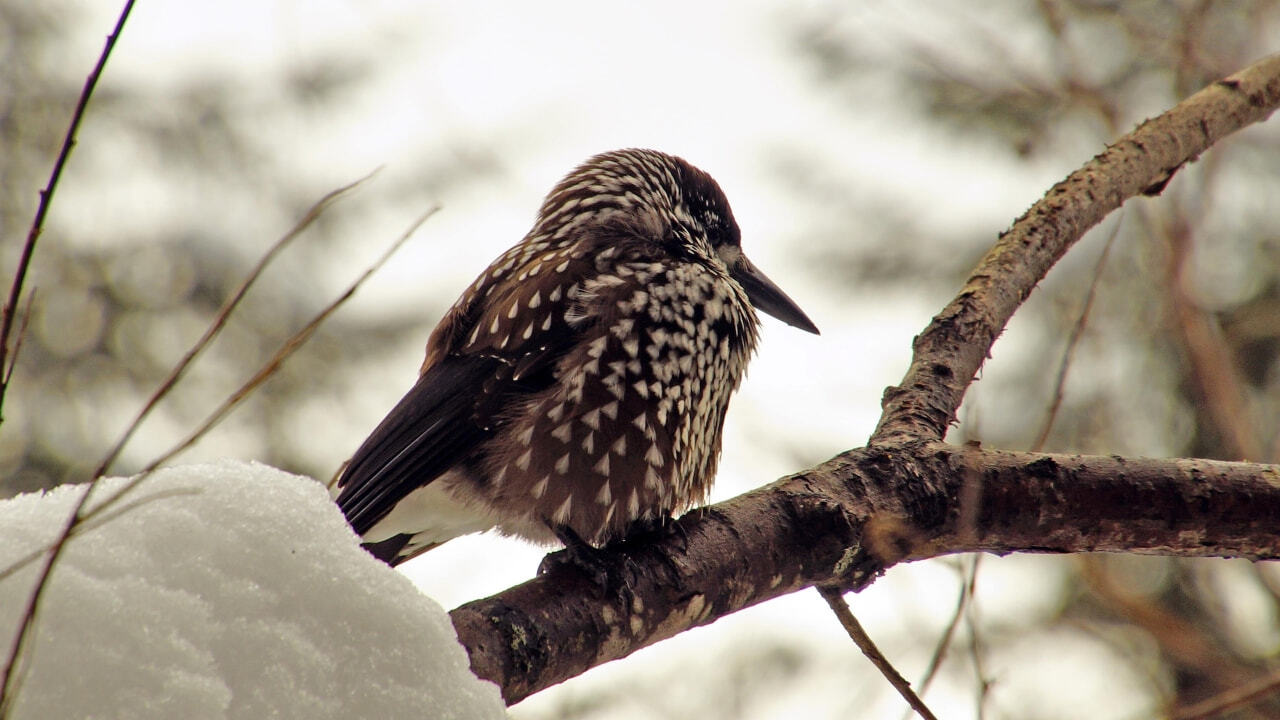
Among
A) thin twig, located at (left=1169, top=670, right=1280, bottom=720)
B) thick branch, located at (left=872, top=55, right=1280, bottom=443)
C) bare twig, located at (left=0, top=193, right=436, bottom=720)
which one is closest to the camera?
bare twig, located at (left=0, top=193, right=436, bottom=720)

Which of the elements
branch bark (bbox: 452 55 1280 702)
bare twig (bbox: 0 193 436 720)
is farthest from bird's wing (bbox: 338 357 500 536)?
bare twig (bbox: 0 193 436 720)

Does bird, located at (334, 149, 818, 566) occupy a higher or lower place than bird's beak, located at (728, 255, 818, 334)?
lower

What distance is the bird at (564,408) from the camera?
2.58 m

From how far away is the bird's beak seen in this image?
3.49 metres

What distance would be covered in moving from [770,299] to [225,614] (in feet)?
8.12

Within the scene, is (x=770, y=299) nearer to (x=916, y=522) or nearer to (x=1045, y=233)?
(x=1045, y=233)

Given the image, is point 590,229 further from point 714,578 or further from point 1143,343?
point 1143,343

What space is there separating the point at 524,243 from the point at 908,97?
4.32 meters

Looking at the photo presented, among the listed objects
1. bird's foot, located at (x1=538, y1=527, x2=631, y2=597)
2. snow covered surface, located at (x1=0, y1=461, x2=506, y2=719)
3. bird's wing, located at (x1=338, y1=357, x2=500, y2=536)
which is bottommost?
snow covered surface, located at (x1=0, y1=461, x2=506, y2=719)

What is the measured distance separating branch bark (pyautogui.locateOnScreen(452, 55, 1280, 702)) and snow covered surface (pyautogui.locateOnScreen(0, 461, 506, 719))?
1.78ft

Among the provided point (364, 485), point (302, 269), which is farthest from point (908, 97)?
point (364, 485)

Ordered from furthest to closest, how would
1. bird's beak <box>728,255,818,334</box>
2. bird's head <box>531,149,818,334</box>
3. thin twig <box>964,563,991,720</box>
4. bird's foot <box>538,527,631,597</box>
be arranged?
bird's beak <box>728,255,818,334</box>
bird's head <box>531,149,818,334</box>
bird's foot <box>538,527,631,597</box>
thin twig <box>964,563,991,720</box>

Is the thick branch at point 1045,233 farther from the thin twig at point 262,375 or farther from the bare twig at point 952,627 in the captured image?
the thin twig at point 262,375

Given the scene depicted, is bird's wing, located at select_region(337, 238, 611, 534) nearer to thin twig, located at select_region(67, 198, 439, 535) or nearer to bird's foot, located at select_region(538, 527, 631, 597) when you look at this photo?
bird's foot, located at select_region(538, 527, 631, 597)
